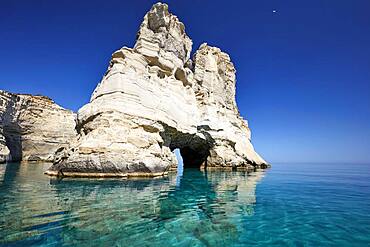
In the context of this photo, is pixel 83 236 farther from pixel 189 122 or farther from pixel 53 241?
pixel 189 122

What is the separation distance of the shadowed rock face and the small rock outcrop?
2331 centimetres

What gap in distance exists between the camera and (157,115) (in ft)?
67.1

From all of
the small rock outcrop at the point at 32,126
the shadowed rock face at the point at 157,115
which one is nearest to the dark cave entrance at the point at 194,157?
the shadowed rock face at the point at 157,115

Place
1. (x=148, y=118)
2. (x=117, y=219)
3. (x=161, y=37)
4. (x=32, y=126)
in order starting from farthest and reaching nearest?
1. (x=32, y=126)
2. (x=161, y=37)
3. (x=148, y=118)
4. (x=117, y=219)

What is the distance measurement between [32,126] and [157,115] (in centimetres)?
3296

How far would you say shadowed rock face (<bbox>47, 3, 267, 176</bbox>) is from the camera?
52.4 feet

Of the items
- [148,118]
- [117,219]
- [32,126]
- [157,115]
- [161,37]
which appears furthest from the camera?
[32,126]

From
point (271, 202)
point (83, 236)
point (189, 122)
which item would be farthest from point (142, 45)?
point (83, 236)

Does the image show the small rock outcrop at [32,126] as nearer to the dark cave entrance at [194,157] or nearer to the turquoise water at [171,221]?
the dark cave entrance at [194,157]

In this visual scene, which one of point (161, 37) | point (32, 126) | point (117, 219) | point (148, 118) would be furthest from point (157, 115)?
point (32, 126)

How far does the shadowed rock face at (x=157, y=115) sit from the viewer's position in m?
16.0

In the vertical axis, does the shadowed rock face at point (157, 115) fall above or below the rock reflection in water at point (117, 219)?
above

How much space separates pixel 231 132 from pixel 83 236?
28.1 m

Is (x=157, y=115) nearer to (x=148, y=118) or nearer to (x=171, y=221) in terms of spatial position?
(x=148, y=118)
